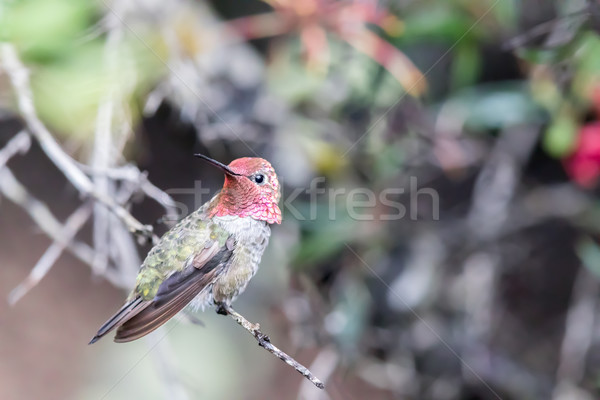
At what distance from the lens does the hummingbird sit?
110cm

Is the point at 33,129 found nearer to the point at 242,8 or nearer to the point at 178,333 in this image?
the point at 178,333

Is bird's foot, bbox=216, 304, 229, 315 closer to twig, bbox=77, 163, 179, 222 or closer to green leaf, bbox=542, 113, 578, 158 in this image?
twig, bbox=77, 163, 179, 222

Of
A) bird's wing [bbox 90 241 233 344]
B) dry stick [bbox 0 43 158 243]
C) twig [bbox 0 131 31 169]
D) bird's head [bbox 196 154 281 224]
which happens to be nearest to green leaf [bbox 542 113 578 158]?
bird's head [bbox 196 154 281 224]

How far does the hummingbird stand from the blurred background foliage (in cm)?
66

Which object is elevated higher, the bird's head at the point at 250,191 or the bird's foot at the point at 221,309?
the bird's head at the point at 250,191

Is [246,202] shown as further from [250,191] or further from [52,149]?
[52,149]

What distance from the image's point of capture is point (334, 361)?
7.59ft

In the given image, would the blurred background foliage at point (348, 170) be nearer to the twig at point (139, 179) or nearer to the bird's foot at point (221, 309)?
the twig at point (139, 179)

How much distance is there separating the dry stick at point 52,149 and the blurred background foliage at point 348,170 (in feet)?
0.27


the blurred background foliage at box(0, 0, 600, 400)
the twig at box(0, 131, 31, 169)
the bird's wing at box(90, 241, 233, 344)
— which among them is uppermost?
the blurred background foliage at box(0, 0, 600, 400)

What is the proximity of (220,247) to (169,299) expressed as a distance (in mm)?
149

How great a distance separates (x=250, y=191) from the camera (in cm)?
111

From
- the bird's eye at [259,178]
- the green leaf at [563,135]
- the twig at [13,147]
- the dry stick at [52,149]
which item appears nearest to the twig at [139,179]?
the dry stick at [52,149]

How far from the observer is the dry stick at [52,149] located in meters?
1.07
